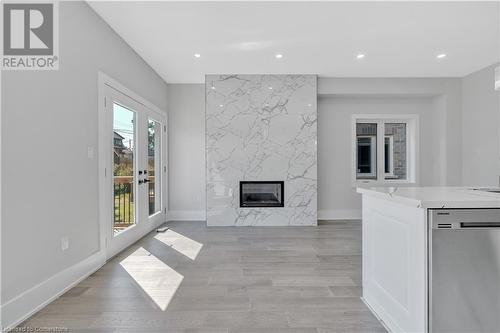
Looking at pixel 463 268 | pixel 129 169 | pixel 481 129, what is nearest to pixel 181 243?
pixel 129 169

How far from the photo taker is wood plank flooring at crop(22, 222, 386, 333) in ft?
6.28

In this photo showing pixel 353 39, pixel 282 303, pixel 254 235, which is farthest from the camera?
pixel 254 235

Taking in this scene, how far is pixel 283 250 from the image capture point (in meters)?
3.52

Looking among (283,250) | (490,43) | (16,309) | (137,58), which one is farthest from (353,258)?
(137,58)

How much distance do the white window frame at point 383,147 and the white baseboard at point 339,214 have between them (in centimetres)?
56

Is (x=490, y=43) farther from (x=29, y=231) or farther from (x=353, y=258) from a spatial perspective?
(x=29, y=231)

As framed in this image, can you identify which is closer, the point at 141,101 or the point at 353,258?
the point at 353,258

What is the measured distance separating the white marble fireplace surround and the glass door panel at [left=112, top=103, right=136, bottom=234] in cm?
145

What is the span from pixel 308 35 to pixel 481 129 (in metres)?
3.76

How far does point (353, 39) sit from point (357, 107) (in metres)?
2.25

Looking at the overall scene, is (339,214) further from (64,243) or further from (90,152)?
(64,243)

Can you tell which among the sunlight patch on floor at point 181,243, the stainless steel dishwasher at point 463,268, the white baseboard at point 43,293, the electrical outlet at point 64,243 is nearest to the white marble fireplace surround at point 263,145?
the sunlight patch on floor at point 181,243

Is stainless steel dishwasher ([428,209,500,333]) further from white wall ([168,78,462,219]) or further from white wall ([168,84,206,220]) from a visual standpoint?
white wall ([168,84,206,220])

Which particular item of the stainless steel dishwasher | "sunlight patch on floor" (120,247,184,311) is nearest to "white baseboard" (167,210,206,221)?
"sunlight patch on floor" (120,247,184,311)
